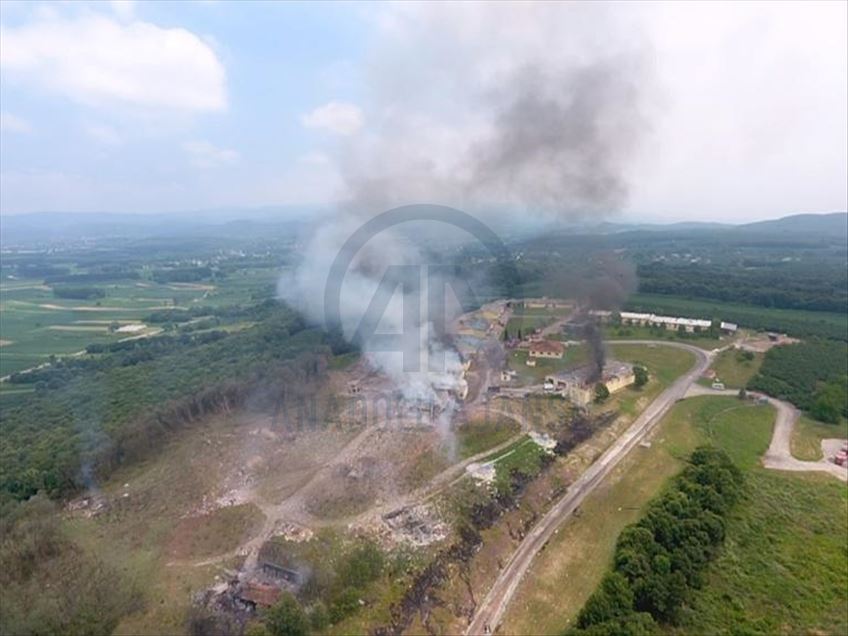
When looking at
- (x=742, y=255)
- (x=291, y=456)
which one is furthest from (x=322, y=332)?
(x=742, y=255)

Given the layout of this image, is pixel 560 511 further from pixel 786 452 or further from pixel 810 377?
pixel 810 377

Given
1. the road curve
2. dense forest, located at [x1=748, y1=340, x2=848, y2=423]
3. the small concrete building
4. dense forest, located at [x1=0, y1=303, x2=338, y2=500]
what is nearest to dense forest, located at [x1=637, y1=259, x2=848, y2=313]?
dense forest, located at [x1=748, y1=340, x2=848, y2=423]

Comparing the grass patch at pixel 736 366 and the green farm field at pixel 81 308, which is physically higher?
the grass patch at pixel 736 366

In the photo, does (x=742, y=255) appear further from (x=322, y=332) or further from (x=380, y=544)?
(x=380, y=544)

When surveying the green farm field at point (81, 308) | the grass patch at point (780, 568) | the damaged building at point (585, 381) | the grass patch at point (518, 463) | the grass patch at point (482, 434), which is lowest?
the green farm field at point (81, 308)

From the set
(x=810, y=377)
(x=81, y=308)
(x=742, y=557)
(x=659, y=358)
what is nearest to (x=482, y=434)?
(x=742, y=557)

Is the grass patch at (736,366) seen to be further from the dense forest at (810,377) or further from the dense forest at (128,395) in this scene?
the dense forest at (128,395)

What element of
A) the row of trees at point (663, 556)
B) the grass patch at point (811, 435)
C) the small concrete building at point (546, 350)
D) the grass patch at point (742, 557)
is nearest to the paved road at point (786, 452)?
the grass patch at point (811, 435)
